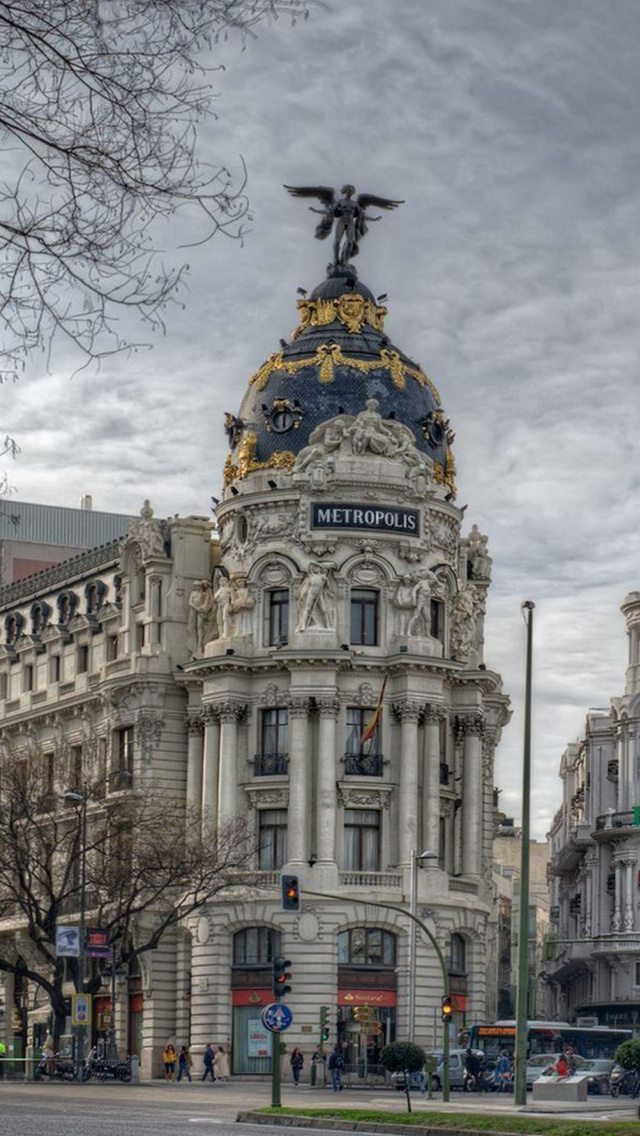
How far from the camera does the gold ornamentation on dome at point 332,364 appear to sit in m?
91.0

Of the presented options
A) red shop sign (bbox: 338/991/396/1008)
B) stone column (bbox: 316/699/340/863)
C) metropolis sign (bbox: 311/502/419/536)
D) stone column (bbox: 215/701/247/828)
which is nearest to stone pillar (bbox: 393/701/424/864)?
stone column (bbox: 316/699/340/863)

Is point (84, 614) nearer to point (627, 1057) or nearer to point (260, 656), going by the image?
point (260, 656)

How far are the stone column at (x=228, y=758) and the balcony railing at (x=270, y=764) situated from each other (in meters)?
0.93

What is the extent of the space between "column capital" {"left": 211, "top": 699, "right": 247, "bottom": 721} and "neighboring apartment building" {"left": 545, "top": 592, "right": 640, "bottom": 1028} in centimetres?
2087

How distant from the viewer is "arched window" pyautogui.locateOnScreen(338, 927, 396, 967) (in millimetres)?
86125

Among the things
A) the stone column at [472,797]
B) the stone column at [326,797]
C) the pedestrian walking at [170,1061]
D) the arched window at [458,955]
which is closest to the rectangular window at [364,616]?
the stone column at [326,797]

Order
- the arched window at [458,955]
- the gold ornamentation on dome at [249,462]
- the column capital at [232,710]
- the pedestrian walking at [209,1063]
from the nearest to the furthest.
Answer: the pedestrian walking at [209,1063] < the column capital at [232,710] < the arched window at [458,955] < the gold ornamentation on dome at [249,462]

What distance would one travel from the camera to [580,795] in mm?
132625

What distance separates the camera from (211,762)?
89312 mm

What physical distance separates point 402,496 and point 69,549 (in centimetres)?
4199

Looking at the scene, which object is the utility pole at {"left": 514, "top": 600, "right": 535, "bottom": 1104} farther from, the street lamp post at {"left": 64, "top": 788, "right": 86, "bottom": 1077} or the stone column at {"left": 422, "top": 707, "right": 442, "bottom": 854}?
the stone column at {"left": 422, "top": 707, "right": 442, "bottom": 854}

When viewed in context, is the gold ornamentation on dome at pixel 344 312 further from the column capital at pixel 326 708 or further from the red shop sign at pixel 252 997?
the red shop sign at pixel 252 997

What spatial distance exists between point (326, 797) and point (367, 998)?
26.2 ft

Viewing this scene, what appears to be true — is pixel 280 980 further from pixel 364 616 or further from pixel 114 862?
pixel 364 616
